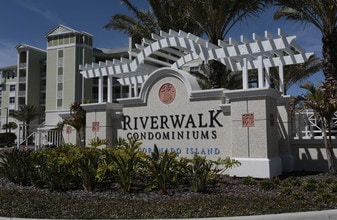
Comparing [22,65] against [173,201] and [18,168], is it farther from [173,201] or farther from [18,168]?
[173,201]

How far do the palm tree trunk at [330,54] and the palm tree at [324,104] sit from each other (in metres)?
3.87

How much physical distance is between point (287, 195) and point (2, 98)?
3117 inches

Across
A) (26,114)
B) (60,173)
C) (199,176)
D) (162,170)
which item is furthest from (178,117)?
(26,114)

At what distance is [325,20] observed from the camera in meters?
15.6

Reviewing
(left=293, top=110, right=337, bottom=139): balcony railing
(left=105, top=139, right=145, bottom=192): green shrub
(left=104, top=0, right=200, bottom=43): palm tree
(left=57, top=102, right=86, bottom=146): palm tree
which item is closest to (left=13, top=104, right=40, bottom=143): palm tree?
(left=104, top=0, right=200, bottom=43): palm tree

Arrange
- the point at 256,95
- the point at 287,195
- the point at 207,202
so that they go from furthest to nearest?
the point at 256,95, the point at 287,195, the point at 207,202

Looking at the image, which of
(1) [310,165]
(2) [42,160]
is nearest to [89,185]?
(2) [42,160]

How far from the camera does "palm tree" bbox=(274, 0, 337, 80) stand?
15.2 metres

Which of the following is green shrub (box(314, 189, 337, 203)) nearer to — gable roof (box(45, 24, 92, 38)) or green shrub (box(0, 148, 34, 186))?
green shrub (box(0, 148, 34, 186))

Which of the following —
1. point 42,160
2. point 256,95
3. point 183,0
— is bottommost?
point 42,160

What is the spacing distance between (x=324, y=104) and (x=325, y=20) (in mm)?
5558

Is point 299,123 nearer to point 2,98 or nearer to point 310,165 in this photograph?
point 310,165

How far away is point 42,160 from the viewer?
1116 centimetres

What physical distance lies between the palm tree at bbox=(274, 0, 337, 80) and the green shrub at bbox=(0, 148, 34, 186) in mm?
11841
